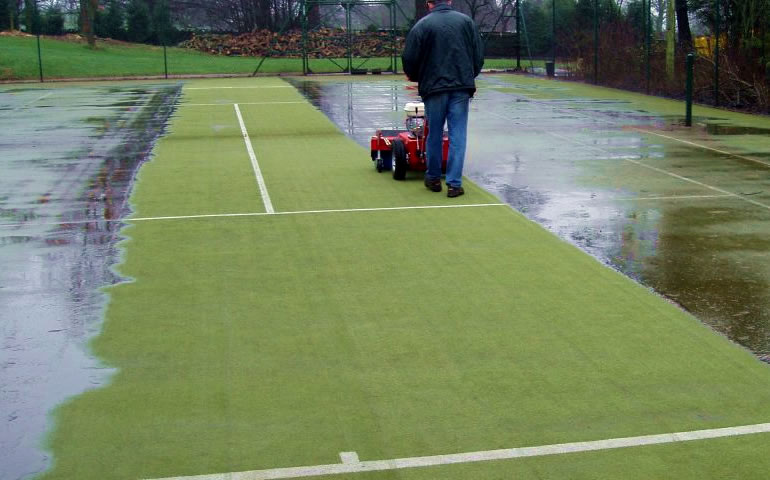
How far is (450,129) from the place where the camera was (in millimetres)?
11195

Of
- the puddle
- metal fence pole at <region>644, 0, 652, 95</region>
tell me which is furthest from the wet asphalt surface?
metal fence pole at <region>644, 0, 652, 95</region>

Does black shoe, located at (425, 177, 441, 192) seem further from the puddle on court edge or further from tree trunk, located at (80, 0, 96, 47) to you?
tree trunk, located at (80, 0, 96, 47)

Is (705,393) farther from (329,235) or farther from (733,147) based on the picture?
(733,147)

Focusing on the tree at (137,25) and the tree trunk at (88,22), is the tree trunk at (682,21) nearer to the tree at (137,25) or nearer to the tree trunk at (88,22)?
the tree trunk at (88,22)

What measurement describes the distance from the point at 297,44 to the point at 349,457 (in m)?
51.4

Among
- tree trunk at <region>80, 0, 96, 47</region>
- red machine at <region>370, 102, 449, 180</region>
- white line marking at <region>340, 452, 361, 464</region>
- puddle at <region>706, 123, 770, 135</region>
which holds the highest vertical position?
tree trunk at <region>80, 0, 96, 47</region>

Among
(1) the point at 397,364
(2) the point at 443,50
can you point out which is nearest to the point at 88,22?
(2) the point at 443,50

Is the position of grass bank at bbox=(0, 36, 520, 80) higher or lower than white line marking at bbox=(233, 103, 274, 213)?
higher

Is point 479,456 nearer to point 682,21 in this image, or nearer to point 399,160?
point 399,160

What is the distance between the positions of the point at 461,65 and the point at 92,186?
4.46 metres

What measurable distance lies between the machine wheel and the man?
29.0 inches

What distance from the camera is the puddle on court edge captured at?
7363 mm

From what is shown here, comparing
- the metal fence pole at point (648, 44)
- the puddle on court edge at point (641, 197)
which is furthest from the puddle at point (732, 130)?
the metal fence pole at point (648, 44)

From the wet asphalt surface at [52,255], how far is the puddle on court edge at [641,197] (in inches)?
138
